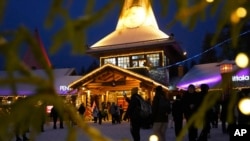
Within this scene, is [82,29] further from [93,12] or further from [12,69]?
[12,69]

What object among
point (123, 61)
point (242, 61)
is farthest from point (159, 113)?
point (123, 61)

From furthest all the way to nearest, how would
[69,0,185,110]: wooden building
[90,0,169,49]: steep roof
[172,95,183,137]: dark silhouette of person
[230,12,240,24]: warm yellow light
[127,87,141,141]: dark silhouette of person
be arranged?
[90,0,169,49]: steep roof
[69,0,185,110]: wooden building
[172,95,183,137]: dark silhouette of person
[127,87,141,141]: dark silhouette of person
[230,12,240,24]: warm yellow light

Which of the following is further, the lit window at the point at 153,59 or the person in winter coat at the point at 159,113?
the lit window at the point at 153,59

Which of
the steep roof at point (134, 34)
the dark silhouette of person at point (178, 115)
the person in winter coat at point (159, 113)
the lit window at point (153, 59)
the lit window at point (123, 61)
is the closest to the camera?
the person in winter coat at point (159, 113)

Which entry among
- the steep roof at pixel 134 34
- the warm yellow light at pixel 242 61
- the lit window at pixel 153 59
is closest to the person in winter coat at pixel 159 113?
the warm yellow light at pixel 242 61

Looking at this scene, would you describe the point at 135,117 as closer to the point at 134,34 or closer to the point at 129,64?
the point at 129,64

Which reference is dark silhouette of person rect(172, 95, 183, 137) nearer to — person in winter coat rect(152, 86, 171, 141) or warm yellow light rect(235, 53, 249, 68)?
person in winter coat rect(152, 86, 171, 141)

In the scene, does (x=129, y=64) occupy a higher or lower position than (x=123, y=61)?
lower

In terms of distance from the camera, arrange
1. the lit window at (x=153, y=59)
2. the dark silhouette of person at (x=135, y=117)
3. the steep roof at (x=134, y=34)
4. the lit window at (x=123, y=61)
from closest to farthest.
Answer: the dark silhouette of person at (x=135, y=117), the lit window at (x=153, y=59), the steep roof at (x=134, y=34), the lit window at (x=123, y=61)

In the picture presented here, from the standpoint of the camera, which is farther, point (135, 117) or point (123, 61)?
point (123, 61)

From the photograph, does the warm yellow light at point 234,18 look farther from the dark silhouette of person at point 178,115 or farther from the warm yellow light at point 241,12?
the dark silhouette of person at point 178,115

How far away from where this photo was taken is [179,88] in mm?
24766

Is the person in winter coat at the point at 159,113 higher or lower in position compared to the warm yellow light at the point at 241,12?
lower

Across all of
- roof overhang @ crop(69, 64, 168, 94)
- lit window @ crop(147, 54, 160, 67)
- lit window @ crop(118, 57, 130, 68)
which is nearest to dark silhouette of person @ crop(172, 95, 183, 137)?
roof overhang @ crop(69, 64, 168, 94)
